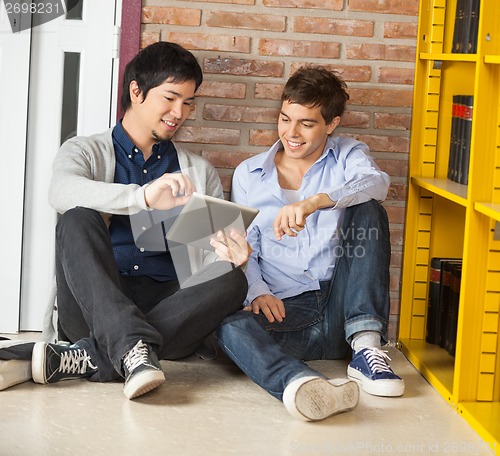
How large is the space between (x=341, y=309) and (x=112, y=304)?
77 centimetres

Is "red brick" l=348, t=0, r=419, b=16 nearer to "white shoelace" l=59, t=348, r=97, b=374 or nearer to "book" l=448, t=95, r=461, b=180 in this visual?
"book" l=448, t=95, r=461, b=180

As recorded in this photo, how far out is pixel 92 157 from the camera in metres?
2.69

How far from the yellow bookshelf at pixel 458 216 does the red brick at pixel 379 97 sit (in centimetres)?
6

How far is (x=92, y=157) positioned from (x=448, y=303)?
124cm

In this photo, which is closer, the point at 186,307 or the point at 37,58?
the point at 186,307

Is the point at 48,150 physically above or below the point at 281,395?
above

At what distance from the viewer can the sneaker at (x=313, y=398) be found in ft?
7.34

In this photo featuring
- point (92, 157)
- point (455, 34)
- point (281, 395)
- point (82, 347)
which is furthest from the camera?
point (455, 34)

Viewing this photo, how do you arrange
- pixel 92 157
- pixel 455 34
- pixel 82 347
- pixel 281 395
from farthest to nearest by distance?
pixel 455 34, pixel 92 157, pixel 82 347, pixel 281 395

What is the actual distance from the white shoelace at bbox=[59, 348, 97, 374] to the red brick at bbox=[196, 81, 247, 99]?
40.4 inches

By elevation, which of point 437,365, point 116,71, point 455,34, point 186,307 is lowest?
point 437,365

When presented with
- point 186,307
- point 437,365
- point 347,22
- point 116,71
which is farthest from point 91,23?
point 437,365

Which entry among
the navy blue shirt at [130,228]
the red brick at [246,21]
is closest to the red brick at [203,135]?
the navy blue shirt at [130,228]

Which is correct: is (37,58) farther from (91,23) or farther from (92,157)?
(92,157)
